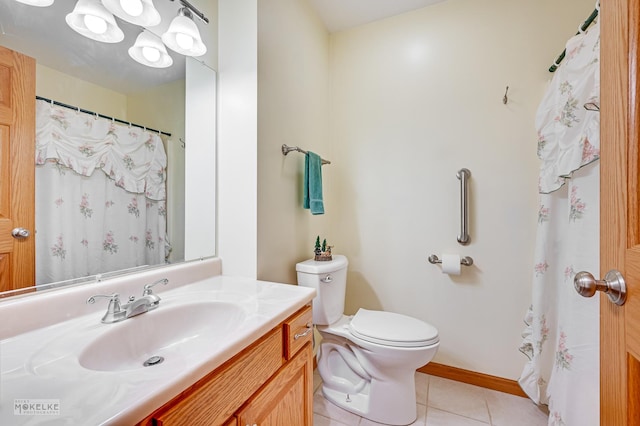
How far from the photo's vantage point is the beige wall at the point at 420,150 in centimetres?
148

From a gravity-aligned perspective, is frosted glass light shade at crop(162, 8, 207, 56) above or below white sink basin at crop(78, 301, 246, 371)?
above

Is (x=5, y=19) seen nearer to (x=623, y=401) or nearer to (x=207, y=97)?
(x=207, y=97)

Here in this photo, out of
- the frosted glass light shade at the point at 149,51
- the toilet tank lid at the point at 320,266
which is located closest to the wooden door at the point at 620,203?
the toilet tank lid at the point at 320,266

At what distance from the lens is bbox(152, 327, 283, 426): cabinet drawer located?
20.3 inches

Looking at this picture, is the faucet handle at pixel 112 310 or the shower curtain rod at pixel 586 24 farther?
the shower curtain rod at pixel 586 24

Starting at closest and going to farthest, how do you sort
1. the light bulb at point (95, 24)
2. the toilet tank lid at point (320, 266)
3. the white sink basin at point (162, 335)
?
the white sink basin at point (162, 335)
the light bulb at point (95, 24)
the toilet tank lid at point (320, 266)

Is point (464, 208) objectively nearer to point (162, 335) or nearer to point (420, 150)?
point (420, 150)

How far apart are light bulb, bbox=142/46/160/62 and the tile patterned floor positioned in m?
1.89

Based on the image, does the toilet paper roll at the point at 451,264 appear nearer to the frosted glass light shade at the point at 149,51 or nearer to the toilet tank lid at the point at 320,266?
the toilet tank lid at the point at 320,266

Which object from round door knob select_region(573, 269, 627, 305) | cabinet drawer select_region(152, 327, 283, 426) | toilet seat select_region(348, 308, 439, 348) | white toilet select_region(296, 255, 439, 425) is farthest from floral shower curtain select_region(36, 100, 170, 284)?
round door knob select_region(573, 269, 627, 305)

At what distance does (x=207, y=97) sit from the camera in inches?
51.8

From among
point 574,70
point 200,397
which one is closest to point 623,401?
point 200,397

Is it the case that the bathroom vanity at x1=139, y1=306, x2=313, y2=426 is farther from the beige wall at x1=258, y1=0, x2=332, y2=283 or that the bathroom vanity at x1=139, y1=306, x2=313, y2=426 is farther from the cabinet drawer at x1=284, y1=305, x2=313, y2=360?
the beige wall at x1=258, y1=0, x2=332, y2=283

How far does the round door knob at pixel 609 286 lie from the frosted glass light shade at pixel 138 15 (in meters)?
1.49
